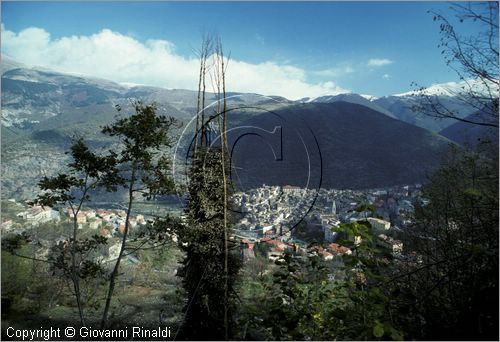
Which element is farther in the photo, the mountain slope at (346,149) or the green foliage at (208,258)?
the mountain slope at (346,149)

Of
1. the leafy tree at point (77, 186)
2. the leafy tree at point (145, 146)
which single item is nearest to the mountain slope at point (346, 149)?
the leafy tree at point (145, 146)

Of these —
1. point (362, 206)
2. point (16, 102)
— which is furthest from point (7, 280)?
point (16, 102)

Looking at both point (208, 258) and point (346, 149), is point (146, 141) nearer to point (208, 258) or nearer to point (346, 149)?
point (208, 258)

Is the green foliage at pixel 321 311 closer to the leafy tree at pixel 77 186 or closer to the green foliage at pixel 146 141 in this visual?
the green foliage at pixel 146 141

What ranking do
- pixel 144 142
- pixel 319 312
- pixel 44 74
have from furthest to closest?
pixel 44 74, pixel 144 142, pixel 319 312

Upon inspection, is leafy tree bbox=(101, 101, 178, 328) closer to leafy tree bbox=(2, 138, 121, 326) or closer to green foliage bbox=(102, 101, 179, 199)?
green foliage bbox=(102, 101, 179, 199)

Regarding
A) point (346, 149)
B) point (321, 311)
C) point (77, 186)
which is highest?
point (77, 186)

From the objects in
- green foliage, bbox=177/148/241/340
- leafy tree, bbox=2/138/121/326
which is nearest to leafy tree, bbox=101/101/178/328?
leafy tree, bbox=2/138/121/326

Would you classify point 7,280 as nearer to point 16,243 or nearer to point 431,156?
point 16,243

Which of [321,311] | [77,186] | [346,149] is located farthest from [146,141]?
[346,149]

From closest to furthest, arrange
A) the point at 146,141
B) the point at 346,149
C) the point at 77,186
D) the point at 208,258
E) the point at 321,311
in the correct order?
the point at 321,311
the point at 77,186
the point at 146,141
the point at 208,258
the point at 346,149

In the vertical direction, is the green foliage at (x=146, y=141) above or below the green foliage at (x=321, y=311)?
above
